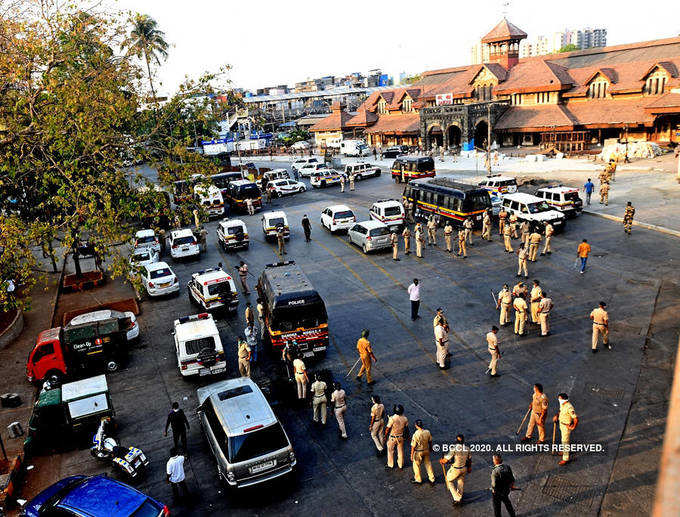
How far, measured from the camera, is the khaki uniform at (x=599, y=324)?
15.3 metres

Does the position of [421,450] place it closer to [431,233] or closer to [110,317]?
[110,317]

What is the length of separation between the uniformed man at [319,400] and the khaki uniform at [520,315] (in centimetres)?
737

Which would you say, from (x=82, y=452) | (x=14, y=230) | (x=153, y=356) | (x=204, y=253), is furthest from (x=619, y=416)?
(x=204, y=253)

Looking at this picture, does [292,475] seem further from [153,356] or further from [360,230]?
[360,230]

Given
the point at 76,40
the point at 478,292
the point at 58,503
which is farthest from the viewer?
the point at 478,292

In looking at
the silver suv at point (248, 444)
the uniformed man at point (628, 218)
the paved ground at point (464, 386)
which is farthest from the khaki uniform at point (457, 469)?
the uniformed man at point (628, 218)

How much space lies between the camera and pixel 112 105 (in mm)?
16219

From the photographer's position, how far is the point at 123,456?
39.3 ft

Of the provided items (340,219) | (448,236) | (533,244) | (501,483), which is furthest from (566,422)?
(340,219)

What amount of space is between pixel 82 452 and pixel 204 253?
1916 cm

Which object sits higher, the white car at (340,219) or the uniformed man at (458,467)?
the white car at (340,219)

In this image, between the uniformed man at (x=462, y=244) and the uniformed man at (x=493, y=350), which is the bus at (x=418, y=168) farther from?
the uniformed man at (x=493, y=350)

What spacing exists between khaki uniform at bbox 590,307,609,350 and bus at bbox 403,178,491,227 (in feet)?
47.1

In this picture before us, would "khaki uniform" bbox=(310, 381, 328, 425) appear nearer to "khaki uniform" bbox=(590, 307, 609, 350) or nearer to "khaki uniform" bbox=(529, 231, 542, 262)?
"khaki uniform" bbox=(590, 307, 609, 350)
